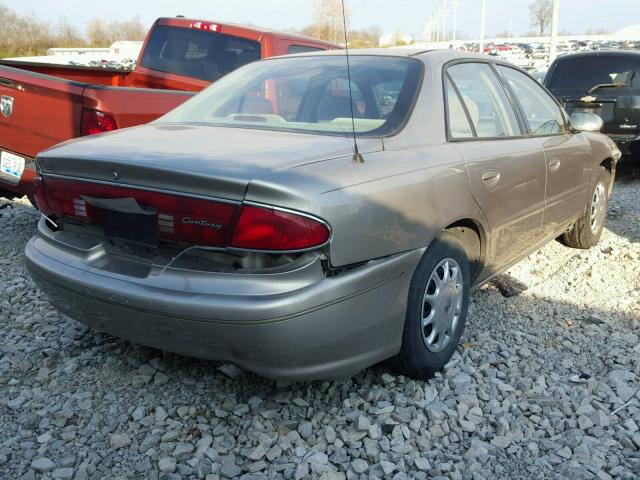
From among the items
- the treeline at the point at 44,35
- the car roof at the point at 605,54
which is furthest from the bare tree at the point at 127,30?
the car roof at the point at 605,54

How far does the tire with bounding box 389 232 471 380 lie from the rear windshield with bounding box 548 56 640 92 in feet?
20.6

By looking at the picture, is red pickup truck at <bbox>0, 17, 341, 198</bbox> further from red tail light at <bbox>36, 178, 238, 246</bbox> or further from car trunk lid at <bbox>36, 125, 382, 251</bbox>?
red tail light at <bbox>36, 178, 238, 246</bbox>

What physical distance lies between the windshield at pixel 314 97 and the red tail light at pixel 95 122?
0.89m

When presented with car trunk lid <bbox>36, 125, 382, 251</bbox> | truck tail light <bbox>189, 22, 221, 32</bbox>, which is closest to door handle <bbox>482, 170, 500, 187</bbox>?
car trunk lid <bbox>36, 125, 382, 251</bbox>

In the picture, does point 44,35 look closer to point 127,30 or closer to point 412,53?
point 127,30

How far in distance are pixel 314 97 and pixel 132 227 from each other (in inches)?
49.5

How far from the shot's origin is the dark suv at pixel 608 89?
26.4 feet

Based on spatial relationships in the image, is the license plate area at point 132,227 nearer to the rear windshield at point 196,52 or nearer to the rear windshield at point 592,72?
the rear windshield at point 196,52

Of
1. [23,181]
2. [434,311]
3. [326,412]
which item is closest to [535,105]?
[434,311]

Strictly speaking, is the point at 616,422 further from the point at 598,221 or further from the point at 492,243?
the point at 598,221

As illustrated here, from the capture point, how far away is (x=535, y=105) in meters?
4.31

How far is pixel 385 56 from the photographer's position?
3443mm

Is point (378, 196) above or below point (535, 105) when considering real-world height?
above

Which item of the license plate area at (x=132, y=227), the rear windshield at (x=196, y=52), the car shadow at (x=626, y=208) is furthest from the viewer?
the rear windshield at (x=196, y=52)
